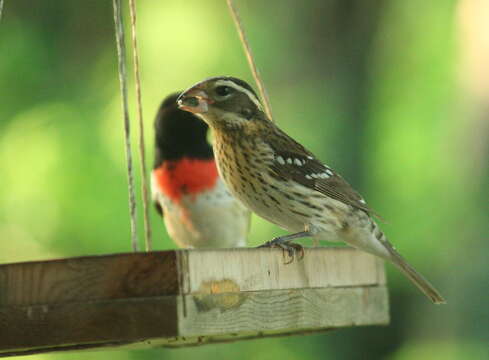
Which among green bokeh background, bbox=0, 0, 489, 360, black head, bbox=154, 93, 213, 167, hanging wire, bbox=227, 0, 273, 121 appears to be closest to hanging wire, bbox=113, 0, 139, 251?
hanging wire, bbox=227, 0, 273, 121

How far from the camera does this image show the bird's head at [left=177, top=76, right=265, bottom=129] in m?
3.20

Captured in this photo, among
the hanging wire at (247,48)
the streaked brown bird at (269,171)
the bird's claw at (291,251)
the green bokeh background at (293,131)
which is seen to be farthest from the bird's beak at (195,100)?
the green bokeh background at (293,131)

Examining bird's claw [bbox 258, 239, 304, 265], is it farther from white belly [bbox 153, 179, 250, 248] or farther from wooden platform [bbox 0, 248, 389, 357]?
white belly [bbox 153, 179, 250, 248]

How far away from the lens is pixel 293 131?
24.1 feet

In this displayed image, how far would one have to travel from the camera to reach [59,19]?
26.4 ft

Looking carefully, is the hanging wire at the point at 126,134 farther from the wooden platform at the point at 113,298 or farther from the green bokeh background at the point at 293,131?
the green bokeh background at the point at 293,131

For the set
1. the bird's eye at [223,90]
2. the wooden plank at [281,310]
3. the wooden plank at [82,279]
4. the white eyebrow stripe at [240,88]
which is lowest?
the wooden plank at [281,310]

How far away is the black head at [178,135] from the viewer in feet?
16.4

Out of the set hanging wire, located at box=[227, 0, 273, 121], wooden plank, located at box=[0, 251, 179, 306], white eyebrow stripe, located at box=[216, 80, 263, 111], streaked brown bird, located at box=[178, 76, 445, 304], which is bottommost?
wooden plank, located at box=[0, 251, 179, 306]

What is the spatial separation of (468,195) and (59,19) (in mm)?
3779

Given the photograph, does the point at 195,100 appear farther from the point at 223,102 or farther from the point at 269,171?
the point at 269,171

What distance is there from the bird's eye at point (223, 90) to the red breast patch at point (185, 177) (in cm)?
157

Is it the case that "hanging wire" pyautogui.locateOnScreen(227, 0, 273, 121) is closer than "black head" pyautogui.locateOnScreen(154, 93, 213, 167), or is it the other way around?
"hanging wire" pyautogui.locateOnScreen(227, 0, 273, 121)

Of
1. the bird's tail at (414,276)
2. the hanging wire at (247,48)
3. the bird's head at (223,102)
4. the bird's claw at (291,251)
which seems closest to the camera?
the bird's claw at (291,251)
